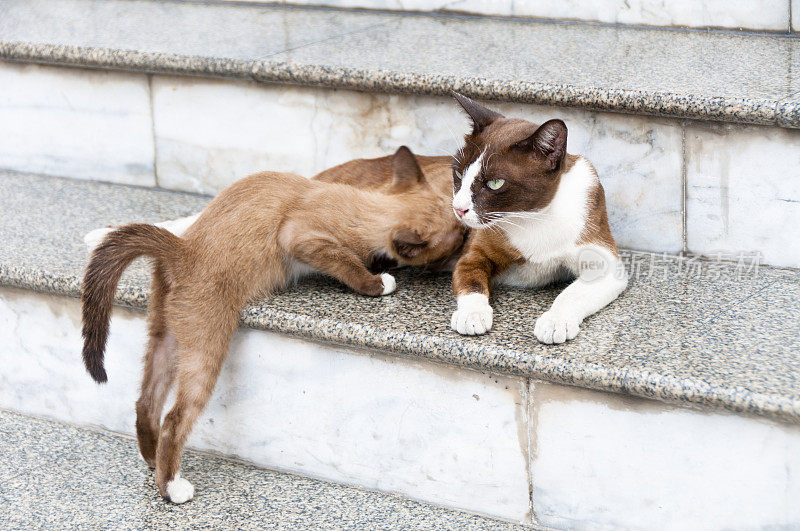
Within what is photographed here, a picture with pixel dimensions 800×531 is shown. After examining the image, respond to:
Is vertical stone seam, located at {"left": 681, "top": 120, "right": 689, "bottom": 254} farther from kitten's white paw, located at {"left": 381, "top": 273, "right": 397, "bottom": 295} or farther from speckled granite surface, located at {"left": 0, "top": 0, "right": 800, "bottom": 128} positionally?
kitten's white paw, located at {"left": 381, "top": 273, "right": 397, "bottom": 295}

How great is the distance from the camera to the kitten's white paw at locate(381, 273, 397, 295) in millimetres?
1844

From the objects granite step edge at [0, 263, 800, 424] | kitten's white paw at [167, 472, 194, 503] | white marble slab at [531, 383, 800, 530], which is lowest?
kitten's white paw at [167, 472, 194, 503]

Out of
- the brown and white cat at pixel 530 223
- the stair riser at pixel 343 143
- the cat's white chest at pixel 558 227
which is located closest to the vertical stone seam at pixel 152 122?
the stair riser at pixel 343 143

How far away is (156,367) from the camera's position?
1.73 m

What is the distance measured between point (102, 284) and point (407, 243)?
0.62 metres

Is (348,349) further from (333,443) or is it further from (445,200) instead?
(445,200)

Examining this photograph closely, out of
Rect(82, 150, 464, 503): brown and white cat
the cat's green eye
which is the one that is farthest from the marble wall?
the cat's green eye

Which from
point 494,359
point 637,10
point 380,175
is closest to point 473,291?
point 494,359

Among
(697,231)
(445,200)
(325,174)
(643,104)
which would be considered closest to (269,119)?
(325,174)

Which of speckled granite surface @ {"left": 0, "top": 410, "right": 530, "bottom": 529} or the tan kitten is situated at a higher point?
the tan kitten

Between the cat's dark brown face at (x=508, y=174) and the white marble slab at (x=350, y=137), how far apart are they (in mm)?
321

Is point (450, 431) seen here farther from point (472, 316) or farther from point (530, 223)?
point (530, 223)

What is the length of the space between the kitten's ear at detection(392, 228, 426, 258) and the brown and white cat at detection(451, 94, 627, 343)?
95 mm

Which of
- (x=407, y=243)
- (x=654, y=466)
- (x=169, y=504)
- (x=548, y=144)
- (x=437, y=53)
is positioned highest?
(x=437, y=53)
